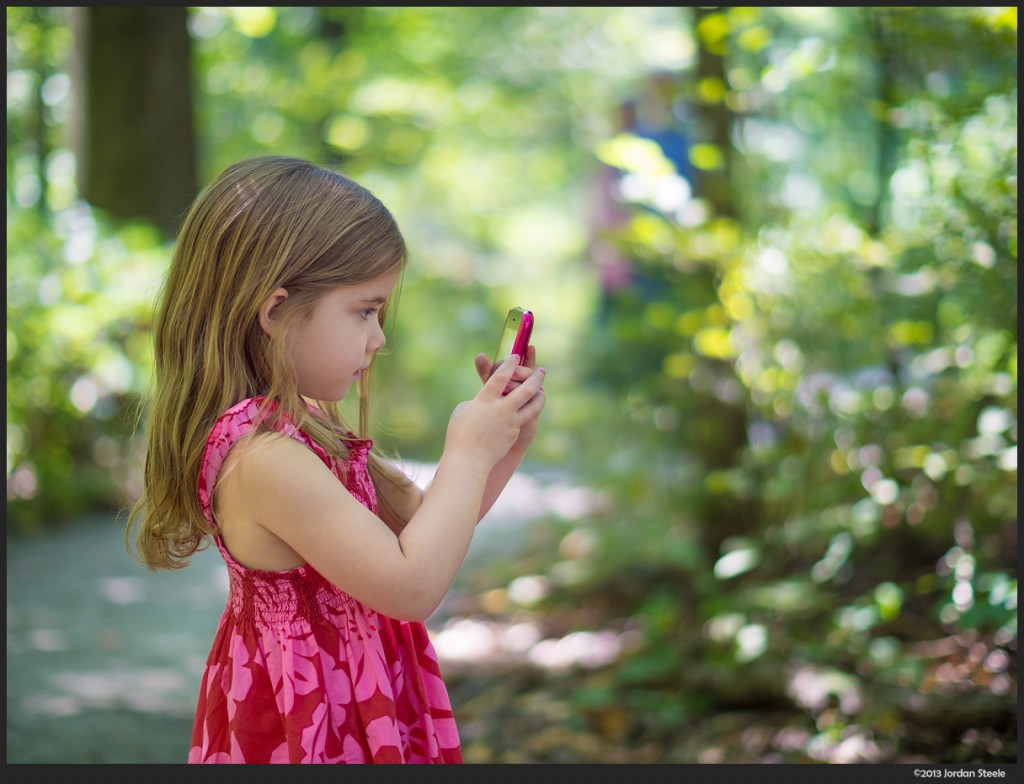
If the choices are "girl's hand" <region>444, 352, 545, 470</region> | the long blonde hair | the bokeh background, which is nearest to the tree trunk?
the bokeh background

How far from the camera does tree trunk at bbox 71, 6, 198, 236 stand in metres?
7.02

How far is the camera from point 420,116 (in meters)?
10.7

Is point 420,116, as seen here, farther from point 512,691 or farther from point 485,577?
point 512,691

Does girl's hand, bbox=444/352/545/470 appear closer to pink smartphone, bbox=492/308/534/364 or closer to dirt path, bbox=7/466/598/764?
pink smartphone, bbox=492/308/534/364

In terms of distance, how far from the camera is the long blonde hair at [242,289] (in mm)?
1641

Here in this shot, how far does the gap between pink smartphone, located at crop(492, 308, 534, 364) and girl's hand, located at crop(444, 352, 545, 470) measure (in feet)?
0.15

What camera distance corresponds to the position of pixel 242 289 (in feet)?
5.39

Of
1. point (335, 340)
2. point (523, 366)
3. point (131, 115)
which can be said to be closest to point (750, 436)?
point (523, 366)

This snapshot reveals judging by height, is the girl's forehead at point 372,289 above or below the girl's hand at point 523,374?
above

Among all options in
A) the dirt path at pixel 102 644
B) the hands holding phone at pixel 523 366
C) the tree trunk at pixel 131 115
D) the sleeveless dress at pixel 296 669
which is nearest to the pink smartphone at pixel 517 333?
the hands holding phone at pixel 523 366

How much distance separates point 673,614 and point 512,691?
0.68 meters

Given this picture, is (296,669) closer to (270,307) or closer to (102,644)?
(270,307)

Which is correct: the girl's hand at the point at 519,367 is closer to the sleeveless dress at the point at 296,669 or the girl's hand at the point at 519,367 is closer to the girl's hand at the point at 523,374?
the girl's hand at the point at 523,374
